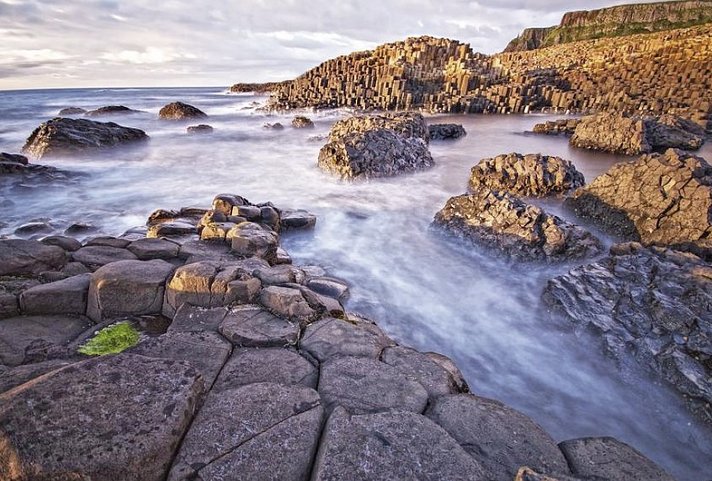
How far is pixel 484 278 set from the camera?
16.3 ft

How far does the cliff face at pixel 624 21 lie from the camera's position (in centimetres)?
6631

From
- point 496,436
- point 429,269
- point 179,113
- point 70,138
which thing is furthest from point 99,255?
point 179,113

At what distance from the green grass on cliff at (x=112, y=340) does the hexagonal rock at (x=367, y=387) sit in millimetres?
1568

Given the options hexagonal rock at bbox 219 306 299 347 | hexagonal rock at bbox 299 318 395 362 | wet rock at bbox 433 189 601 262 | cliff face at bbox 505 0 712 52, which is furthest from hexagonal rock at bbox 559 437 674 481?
cliff face at bbox 505 0 712 52

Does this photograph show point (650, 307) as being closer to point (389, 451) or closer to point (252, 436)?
point (389, 451)

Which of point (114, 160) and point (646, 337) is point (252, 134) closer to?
point (114, 160)

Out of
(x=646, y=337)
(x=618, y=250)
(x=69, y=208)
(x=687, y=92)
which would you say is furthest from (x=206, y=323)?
(x=687, y=92)

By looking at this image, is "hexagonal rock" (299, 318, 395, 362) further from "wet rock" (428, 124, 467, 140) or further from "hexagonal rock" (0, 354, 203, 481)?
"wet rock" (428, 124, 467, 140)

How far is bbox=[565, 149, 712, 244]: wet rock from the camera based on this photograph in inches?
201

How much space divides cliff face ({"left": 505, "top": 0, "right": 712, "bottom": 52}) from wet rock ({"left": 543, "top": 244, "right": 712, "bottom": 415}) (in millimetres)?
82339

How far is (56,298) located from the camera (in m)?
3.16

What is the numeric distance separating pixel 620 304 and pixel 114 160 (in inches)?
503

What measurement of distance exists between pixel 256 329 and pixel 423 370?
1243 millimetres

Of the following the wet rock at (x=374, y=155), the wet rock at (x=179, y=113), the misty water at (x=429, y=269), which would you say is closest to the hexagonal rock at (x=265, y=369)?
the misty water at (x=429, y=269)
